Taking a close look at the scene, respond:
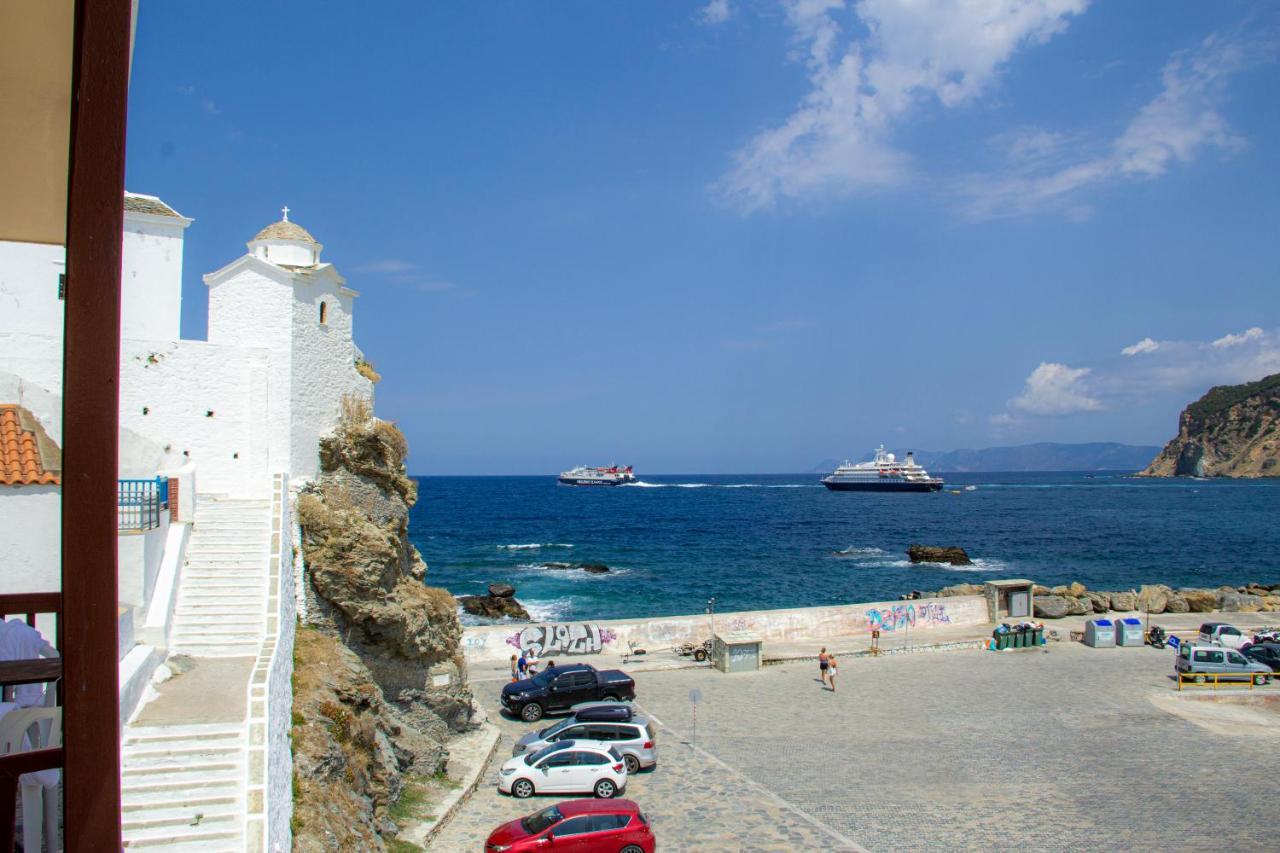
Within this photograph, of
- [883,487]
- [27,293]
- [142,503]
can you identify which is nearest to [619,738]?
[142,503]

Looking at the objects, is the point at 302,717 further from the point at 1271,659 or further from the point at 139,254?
the point at 1271,659

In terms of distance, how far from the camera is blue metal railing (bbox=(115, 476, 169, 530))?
47.6 ft

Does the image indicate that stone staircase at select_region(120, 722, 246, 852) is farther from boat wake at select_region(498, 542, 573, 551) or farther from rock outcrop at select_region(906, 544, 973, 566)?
boat wake at select_region(498, 542, 573, 551)

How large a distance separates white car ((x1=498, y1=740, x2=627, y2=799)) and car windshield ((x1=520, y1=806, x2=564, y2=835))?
2.77m

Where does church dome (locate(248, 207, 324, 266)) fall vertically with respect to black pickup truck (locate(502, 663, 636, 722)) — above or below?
above

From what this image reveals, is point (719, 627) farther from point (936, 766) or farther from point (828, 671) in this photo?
point (936, 766)

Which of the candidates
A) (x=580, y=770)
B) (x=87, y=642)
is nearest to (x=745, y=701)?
(x=580, y=770)

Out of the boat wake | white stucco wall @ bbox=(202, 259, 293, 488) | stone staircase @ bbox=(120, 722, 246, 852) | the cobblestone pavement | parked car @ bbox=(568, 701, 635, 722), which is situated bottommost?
the boat wake

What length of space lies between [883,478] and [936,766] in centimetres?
16422

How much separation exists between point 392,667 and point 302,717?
579 cm

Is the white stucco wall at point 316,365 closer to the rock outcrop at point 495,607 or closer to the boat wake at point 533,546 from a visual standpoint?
the rock outcrop at point 495,607

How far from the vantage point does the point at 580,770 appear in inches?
713

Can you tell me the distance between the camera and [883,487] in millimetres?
177750

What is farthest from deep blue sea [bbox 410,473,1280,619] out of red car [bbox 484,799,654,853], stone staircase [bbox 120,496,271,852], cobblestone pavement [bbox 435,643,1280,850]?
stone staircase [bbox 120,496,271,852]
